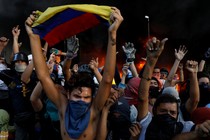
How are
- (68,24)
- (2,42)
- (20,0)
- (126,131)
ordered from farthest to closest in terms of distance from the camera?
(20,0) < (2,42) < (68,24) < (126,131)

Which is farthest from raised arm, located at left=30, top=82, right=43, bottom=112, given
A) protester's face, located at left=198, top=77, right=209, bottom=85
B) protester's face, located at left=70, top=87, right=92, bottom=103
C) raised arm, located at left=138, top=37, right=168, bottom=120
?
protester's face, located at left=198, top=77, right=209, bottom=85

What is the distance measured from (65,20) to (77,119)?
1.06m

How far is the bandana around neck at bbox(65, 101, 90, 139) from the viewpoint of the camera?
2635 mm

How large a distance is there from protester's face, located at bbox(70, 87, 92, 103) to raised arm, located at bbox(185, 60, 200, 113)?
0.98 m

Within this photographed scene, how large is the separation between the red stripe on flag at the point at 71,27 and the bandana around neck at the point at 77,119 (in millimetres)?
882

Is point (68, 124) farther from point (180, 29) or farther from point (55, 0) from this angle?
point (180, 29)

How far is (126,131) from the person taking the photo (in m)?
2.84

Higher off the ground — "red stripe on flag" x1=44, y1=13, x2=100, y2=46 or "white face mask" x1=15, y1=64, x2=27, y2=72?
"red stripe on flag" x1=44, y1=13, x2=100, y2=46

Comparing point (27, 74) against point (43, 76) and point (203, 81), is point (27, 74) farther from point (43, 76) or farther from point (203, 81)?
point (203, 81)

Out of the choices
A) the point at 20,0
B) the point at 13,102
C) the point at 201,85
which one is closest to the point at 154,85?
the point at 201,85

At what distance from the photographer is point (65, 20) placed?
319 cm

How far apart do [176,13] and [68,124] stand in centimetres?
1040

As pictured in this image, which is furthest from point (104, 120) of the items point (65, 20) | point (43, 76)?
point (65, 20)

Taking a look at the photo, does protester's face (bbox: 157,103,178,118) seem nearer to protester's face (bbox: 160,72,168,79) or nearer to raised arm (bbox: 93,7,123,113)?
raised arm (bbox: 93,7,123,113)
